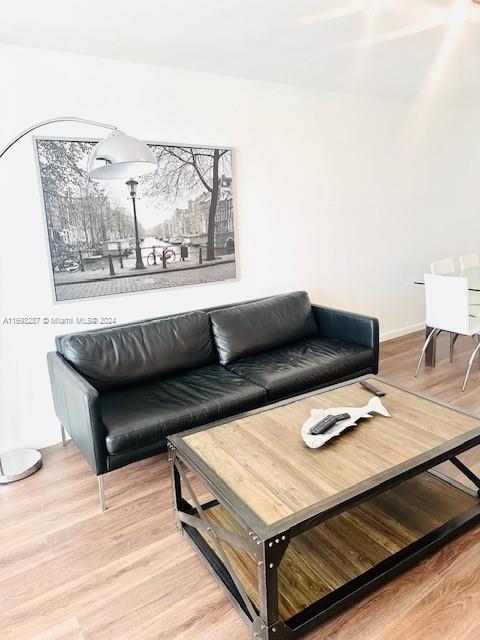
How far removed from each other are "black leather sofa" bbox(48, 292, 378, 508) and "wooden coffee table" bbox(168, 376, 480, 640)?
1.22ft

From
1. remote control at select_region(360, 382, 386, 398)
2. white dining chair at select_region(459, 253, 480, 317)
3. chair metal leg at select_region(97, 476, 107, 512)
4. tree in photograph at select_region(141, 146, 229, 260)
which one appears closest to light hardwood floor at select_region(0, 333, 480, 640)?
chair metal leg at select_region(97, 476, 107, 512)

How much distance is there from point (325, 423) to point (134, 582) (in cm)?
A: 100

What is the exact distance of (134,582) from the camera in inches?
69.0

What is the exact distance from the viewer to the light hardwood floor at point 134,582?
5.00 feet

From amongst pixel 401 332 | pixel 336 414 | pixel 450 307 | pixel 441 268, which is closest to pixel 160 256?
pixel 336 414

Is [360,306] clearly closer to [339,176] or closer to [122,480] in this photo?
[339,176]

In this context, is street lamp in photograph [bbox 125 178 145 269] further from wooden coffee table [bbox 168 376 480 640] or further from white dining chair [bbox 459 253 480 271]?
white dining chair [bbox 459 253 480 271]

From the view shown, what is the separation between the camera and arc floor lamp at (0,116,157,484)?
1978mm

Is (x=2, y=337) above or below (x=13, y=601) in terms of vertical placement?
above

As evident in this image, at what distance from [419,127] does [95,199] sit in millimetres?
3505

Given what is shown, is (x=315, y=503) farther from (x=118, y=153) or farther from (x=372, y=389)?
(x=118, y=153)

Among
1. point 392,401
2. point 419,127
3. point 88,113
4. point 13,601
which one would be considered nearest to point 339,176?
point 419,127

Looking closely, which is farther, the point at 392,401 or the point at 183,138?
the point at 183,138

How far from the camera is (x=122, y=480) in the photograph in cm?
246
